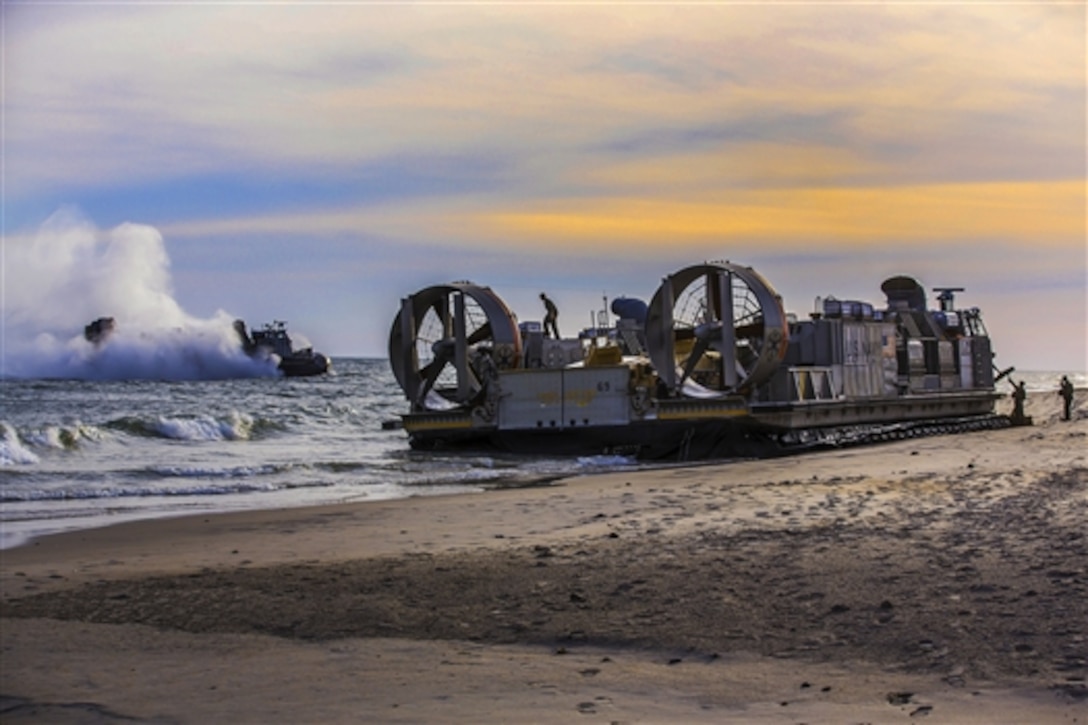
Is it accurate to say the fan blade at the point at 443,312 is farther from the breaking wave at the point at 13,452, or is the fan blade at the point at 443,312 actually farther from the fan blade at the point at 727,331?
the breaking wave at the point at 13,452

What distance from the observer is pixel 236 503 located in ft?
53.8

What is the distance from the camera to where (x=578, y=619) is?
752 centimetres

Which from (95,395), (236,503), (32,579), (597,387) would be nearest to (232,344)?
(95,395)

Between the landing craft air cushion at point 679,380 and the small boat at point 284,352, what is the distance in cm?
6571

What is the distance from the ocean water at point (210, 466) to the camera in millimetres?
16328

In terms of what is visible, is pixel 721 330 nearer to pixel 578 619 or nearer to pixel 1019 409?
pixel 1019 409

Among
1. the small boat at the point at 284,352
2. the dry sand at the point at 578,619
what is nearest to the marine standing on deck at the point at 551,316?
the dry sand at the point at 578,619

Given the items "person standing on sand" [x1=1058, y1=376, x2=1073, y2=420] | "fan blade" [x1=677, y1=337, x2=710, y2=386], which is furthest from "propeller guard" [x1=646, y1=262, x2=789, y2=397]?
"person standing on sand" [x1=1058, y1=376, x2=1073, y2=420]

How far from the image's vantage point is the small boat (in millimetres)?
94688

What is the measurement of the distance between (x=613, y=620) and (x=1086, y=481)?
315 inches

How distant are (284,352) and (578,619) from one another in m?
90.8

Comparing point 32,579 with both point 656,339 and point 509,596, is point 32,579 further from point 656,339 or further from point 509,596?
point 656,339

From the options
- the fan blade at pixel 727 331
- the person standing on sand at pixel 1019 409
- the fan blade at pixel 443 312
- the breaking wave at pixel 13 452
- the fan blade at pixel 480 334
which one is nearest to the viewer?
the breaking wave at pixel 13 452

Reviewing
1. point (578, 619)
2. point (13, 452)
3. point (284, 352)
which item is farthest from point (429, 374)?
point (284, 352)
